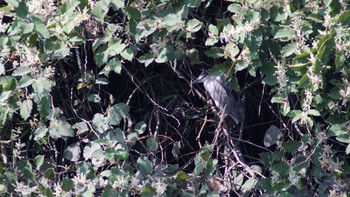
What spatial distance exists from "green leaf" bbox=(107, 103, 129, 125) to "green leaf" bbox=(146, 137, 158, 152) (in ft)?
0.42

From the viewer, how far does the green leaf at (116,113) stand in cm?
257

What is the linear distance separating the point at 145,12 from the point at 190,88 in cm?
47

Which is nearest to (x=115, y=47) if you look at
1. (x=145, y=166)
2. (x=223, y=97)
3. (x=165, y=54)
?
(x=165, y=54)

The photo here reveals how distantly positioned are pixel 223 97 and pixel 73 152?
54 centimetres

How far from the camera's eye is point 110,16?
8.73ft

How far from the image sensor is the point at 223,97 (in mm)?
2811

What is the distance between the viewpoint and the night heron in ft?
9.11

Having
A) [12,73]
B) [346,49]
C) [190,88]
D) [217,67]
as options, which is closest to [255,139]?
[190,88]

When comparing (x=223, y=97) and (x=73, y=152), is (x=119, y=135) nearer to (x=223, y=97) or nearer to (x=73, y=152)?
(x=73, y=152)

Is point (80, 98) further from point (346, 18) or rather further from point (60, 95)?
point (346, 18)

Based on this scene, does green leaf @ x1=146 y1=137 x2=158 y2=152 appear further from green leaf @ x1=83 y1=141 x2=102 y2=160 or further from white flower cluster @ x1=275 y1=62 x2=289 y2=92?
white flower cluster @ x1=275 y1=62 x2=289 y2=92

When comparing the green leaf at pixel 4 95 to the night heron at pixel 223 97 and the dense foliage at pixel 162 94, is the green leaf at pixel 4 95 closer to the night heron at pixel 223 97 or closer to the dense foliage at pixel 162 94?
the dense foliage at pixel 162 94

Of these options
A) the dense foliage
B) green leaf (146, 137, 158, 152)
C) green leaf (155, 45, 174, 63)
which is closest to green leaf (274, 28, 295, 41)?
the dense foliage

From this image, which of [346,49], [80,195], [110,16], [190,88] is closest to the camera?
[346,49]
